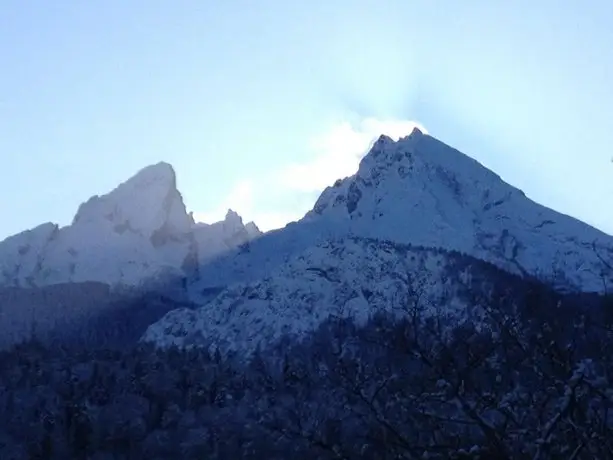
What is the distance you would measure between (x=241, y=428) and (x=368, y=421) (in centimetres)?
5516

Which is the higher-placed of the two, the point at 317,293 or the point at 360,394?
the point at 317,293

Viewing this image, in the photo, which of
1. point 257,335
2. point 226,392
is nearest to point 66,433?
point 226,392

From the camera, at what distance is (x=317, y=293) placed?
16462 centimetres

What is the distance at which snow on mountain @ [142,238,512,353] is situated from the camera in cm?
15050

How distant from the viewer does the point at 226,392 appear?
263 ft

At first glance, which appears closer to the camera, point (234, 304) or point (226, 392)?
point (226, 392)

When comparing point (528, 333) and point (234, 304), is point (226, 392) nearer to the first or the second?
point (528, 333)

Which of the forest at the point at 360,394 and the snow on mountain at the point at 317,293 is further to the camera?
the snow on mountain at the point at 317,293

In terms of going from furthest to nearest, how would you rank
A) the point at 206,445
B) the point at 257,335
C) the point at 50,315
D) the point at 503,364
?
the point at 50,315
the point at 257,335
the point at 206,445
the point at 503,364

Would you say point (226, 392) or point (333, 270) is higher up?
point (333, 270)

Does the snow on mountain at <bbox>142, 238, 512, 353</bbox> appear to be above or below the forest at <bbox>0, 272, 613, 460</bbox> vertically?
above

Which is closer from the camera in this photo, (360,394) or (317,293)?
(360,394)

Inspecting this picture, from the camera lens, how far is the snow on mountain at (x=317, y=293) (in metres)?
150

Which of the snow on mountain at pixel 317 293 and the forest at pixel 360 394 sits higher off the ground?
the snow on mountain at pixel 317 293
